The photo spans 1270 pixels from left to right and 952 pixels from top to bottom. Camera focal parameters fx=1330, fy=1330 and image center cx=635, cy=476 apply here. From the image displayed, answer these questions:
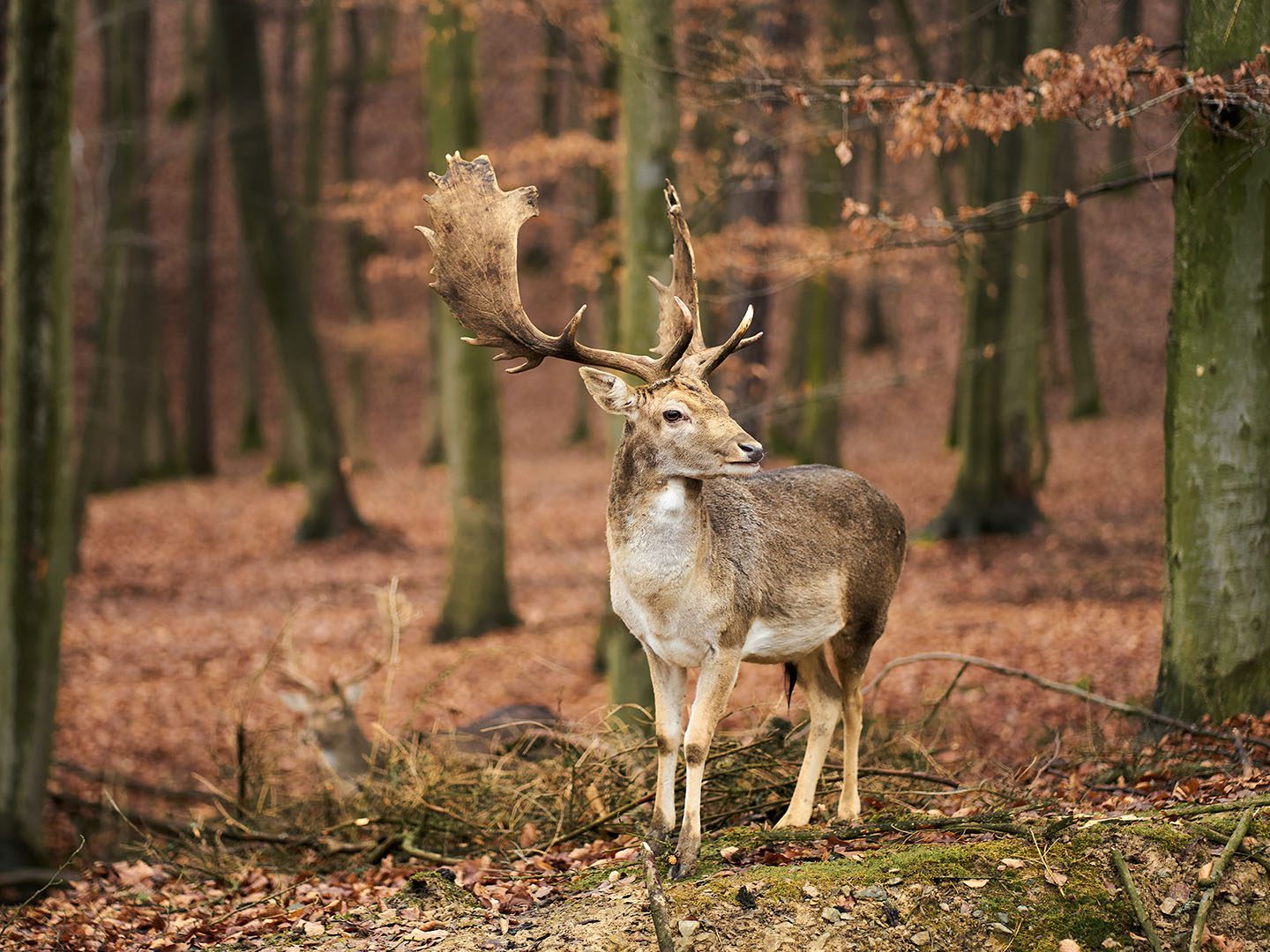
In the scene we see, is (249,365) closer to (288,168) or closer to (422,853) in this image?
(288,168)

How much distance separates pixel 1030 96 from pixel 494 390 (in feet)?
32.6

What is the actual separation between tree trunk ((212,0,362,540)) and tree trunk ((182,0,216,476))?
7633 mm

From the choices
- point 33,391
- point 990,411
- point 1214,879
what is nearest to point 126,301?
point 990,411

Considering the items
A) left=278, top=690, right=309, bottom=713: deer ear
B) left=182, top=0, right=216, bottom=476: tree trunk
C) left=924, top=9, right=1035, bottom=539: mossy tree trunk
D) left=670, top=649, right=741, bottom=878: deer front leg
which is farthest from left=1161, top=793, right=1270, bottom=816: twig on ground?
left=182, top=0, right=216, bottom=476: tree trunk

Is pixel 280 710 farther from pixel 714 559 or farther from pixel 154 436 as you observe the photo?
pixel 154 436

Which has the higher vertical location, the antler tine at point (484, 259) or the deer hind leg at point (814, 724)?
the antler tine at point (484, 259)

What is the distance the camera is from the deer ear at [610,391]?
5531mm

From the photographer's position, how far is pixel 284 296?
22.2m

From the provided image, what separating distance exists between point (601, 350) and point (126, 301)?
26.9 metres

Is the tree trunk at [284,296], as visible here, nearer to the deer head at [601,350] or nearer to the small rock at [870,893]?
the deer head at [601,350]

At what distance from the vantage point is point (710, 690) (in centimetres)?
562

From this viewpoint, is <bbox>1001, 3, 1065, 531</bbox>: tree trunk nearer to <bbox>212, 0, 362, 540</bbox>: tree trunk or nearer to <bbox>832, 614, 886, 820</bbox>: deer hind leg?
<bbox>212, 0, 362, 540</bbox>: tree trunk

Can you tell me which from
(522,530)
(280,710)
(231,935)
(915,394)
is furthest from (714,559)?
(915,394)

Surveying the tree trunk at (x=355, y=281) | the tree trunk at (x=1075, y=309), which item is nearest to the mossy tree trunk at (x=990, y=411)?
the tree trunk at (x=1075, y=309)
